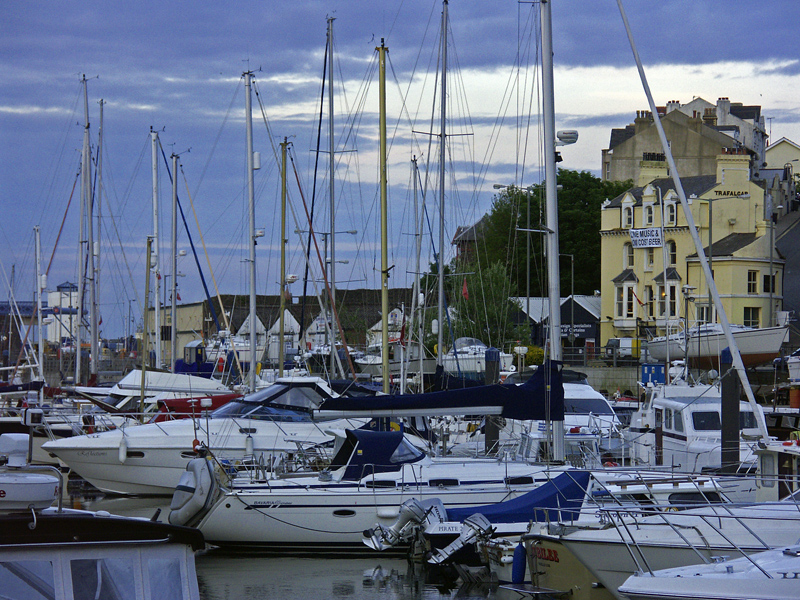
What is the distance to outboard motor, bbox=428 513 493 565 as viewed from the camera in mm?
13414

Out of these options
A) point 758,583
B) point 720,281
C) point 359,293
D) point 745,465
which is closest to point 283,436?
point 745,465

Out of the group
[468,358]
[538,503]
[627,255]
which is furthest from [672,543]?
[627,255]

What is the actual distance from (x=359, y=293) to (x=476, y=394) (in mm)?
64211

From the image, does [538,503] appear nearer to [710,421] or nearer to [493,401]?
[493,401]

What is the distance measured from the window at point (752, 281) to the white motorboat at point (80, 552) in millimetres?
49246

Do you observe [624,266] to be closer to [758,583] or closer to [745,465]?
[745,465]

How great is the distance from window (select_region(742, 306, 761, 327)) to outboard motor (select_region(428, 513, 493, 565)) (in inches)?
1607

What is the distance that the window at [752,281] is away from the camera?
2001 inches

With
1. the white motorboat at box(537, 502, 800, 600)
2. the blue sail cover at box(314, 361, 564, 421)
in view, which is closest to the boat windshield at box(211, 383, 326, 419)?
the blue sail cover at box(314, 361, 564, 421)

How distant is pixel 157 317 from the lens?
37.7 m

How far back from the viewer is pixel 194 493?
14.8 meters

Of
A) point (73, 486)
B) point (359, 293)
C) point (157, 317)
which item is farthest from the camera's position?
point (359, 293)

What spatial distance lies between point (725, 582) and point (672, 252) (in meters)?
48.7

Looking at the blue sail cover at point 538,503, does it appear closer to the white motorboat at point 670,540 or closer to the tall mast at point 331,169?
the white motorboat at point 670,540
